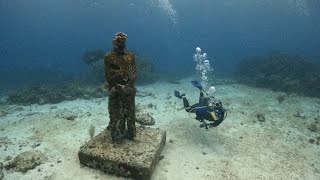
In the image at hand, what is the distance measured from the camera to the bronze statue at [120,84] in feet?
21.9

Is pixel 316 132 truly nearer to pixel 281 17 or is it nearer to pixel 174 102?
pixel 174 102

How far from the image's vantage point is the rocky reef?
54.6ft

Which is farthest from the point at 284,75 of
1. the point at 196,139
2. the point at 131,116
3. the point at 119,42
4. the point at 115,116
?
the point at 119,42

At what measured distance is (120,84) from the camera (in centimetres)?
679

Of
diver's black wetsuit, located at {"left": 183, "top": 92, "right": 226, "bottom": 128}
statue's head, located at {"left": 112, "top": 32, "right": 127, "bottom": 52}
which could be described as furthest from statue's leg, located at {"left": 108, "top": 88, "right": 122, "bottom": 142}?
diver's black wetsuit, located at {"left": 183, "top": 92, "right": 226, "bottom": 128}

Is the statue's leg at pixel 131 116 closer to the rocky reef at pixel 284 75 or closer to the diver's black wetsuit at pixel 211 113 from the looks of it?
the diver's black wetsuit at pixel 211 113

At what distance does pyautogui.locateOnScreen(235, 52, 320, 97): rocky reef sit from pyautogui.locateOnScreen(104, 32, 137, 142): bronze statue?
1256cm

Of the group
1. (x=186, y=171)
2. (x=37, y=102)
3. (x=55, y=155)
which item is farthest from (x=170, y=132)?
(x=37, y=102)

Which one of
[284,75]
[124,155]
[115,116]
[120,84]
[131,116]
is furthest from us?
[284,75]

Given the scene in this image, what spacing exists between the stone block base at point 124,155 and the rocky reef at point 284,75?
1234 centimetres

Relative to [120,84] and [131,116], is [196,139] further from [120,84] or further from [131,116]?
[120,84]

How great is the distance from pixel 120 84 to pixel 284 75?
53.1ft

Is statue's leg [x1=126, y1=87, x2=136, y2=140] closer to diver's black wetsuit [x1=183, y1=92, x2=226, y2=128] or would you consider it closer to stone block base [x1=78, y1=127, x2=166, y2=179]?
stone block base [x1=78, y1=127, x2=166, y2=179]

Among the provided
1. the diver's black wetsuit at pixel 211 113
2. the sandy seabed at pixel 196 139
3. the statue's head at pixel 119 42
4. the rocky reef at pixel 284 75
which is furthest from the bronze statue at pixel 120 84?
the rocky reef at pixel 284 75
